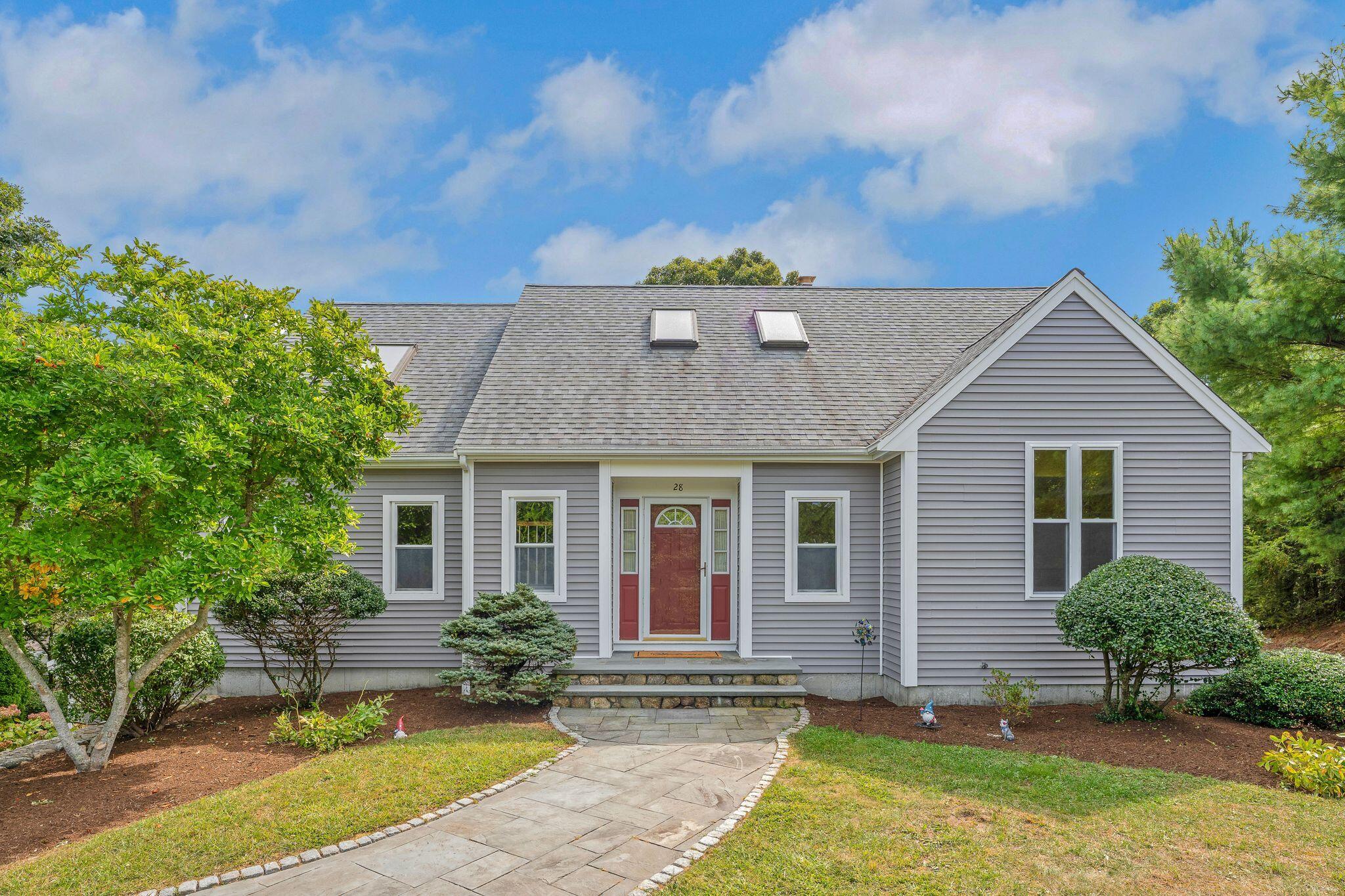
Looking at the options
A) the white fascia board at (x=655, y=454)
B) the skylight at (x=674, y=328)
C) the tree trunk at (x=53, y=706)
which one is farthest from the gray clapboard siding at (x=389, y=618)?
the skylight at (x=674, y=328)

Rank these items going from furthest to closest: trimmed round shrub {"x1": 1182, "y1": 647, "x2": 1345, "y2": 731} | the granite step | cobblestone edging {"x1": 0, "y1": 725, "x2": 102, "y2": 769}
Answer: the granite step, trimmed round shrub {"x1": 1182, "y1": 647, "x2": 1345, "y2": 731}, cobblestone edging {"x1": 0, "y1": 725, "x2": 102, "y2": 769}

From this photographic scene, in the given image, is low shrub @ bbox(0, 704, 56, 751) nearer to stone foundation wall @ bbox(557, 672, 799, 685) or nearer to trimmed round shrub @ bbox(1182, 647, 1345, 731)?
stone foundation wall @ bbox(557, 672, 799, 685)

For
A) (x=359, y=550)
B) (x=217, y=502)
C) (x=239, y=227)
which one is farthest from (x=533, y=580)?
(x=239, y=227)

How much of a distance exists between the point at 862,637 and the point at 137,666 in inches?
331

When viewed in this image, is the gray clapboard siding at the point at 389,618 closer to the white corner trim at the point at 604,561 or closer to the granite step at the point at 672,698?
the white corner trim at the point at 604,561

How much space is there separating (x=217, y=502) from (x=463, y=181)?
10.3 metres

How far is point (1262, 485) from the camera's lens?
12.8 m

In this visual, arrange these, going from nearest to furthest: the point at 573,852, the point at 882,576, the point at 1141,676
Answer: the point at 573,852 → the point at 1141,676 → the point at 882,576

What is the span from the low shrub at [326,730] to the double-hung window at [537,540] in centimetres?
268

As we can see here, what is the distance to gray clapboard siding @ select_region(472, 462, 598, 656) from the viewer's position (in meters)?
9.76

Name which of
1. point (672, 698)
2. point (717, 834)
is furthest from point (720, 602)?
point (717, 834)

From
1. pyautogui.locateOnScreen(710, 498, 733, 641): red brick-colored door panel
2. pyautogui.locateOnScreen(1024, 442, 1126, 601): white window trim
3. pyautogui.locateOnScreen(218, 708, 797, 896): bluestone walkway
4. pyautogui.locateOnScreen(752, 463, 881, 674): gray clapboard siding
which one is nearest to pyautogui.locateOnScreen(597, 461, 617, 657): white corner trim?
pyautogui.locateOnScreen(710, 498, 733, 641): red brick-colored door panel

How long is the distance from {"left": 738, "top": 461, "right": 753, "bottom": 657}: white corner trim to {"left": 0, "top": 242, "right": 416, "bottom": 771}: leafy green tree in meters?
4.71

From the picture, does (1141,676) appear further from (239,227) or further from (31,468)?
(239,227)
